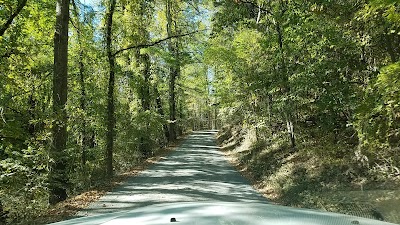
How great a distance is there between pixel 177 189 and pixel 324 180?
4.54 meters

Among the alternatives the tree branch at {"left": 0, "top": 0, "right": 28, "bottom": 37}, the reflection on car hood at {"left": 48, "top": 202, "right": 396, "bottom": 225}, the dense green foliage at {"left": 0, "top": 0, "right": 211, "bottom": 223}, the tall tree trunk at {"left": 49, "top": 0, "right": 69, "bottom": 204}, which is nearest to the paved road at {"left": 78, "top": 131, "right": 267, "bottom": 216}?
the tall tree trunk at {"left": 49, "top": 0, "right": 69, "bottom": 204}

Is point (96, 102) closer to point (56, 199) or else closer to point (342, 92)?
point (56, 199)

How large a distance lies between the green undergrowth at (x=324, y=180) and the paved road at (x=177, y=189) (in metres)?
0.82

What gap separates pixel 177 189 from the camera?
12344 mm

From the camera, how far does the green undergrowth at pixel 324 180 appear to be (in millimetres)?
7961

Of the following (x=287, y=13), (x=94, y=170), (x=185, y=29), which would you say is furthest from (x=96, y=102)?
(x=185, y=29)

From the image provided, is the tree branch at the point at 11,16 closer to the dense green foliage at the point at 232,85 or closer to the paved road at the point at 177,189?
the dense green foliage at the point at 232,85

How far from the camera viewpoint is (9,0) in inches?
451

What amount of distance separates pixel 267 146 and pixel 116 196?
1022 centimetres

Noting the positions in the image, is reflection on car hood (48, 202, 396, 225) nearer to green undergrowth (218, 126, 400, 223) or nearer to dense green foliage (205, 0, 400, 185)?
green undergrowth (218, 126, 400, 223)

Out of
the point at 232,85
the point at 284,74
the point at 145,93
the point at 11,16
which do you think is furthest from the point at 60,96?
the point at 145,93

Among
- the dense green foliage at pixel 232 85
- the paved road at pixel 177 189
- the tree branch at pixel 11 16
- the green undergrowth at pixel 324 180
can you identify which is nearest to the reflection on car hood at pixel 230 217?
the green undergrowth at pixel 324 180

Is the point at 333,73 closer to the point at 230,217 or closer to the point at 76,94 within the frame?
the point at 230,217

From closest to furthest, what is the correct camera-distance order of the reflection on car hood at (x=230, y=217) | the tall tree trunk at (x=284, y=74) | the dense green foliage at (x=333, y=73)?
the reflection on car hood at (x=230, y=217), the dense green foliage at (x=333, y=73), the tall tree trunk at (x=284, y=74)
